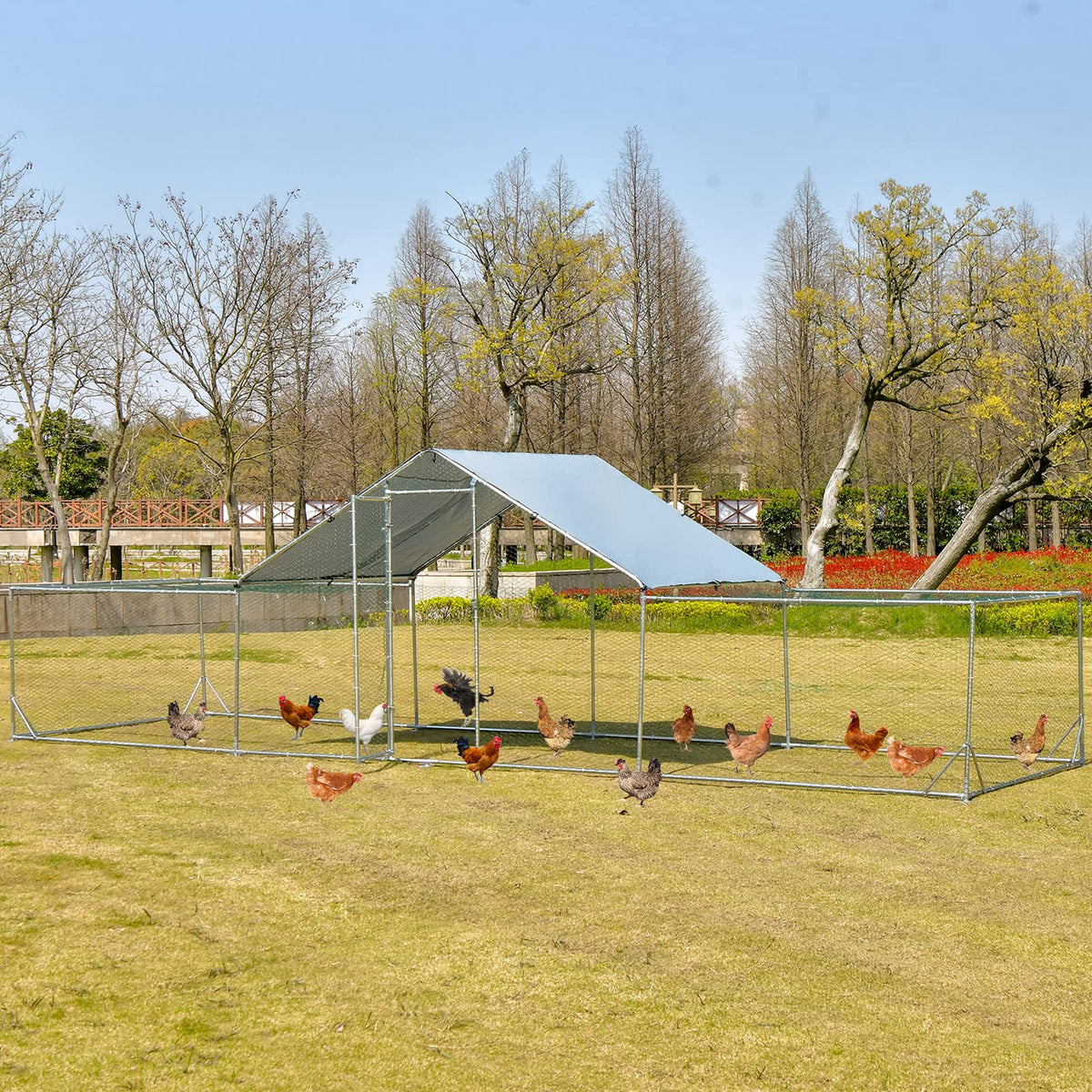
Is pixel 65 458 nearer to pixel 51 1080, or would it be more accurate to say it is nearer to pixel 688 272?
pixel 688 272

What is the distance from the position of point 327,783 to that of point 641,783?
276cm

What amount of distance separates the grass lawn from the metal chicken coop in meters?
0.50

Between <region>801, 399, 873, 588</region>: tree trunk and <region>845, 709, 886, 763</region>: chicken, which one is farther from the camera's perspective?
<region>801, 399, 873, 588</region>: tree trunk

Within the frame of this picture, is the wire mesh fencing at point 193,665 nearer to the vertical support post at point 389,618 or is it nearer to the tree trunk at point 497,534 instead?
the vertical support post at point 389,618

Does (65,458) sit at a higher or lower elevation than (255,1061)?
higher

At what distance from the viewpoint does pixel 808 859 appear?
362 inches

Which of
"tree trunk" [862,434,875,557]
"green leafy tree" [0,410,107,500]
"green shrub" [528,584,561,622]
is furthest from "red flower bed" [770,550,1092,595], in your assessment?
"green leafy tree" [0,410,107,500]

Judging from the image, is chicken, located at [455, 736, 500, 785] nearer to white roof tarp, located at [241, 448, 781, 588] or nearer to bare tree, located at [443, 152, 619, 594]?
white roof tarp, located at [241, 448, 781, 588]

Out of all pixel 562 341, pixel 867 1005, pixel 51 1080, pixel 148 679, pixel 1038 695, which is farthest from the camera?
pixel 562 341

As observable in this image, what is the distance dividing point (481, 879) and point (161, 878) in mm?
2204

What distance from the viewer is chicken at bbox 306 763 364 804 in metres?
10.9

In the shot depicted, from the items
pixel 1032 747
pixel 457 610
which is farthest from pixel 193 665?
pixel 1032 747

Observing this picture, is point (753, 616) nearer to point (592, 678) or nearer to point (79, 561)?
point (592, 678)

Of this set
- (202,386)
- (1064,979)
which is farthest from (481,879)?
(202,386)
